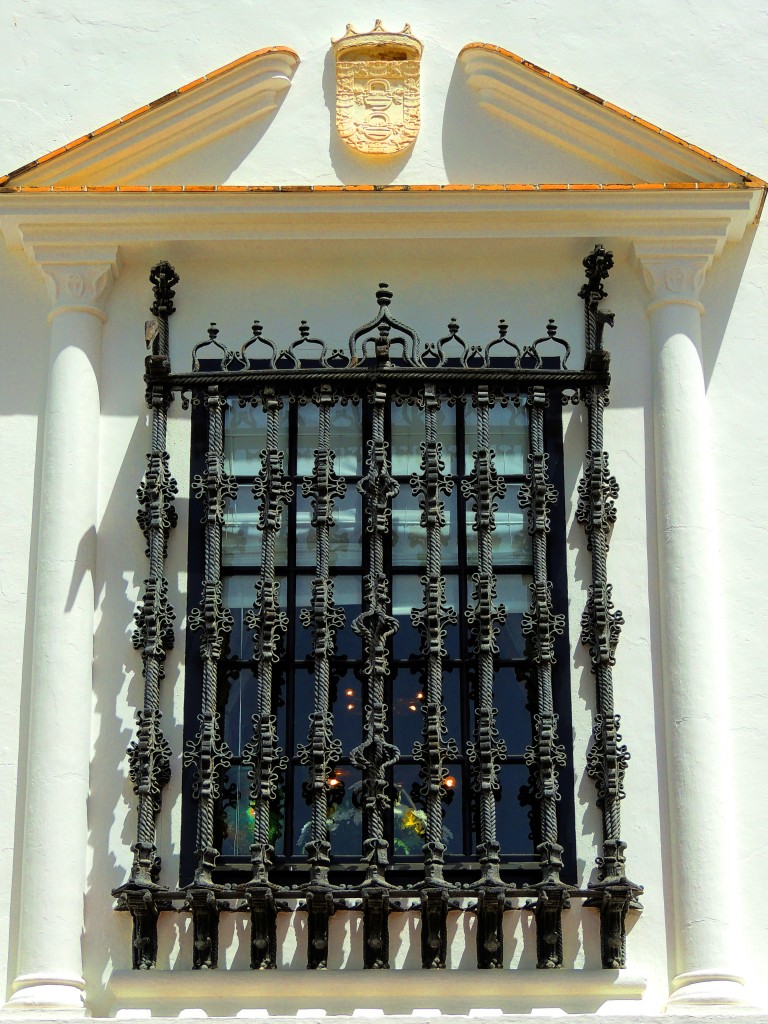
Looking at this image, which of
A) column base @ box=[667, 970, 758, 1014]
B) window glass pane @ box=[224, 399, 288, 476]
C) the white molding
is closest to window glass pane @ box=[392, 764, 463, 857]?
column base @ box=[667, 970, 758, 1014]

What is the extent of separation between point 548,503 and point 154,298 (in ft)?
7.07

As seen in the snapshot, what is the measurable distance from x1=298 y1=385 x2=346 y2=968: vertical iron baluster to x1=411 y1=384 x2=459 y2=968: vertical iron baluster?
15.0 inches

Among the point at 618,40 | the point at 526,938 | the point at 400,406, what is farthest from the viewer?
the point at 618,40

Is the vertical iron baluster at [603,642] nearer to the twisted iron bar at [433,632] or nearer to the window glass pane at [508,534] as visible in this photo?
the window glass pane at [508,534]

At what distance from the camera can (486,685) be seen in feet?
34.1

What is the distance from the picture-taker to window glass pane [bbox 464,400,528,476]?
1105 centimetres

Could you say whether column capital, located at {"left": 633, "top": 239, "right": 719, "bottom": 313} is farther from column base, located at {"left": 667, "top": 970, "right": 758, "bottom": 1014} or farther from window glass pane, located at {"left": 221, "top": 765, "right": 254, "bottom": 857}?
column base, located at {"left": 667, "top": 970, "right": 758, "bottom": 1014}

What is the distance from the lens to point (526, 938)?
10156mm

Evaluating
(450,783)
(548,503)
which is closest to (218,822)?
(450,783)

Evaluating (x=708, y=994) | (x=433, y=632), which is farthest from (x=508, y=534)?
(x=708, y=994)

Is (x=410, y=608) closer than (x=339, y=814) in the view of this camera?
No

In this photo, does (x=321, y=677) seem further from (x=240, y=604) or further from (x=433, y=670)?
(x=240, y=604)

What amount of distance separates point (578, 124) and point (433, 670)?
2860mm

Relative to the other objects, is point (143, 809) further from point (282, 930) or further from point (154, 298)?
point (154, 298)
